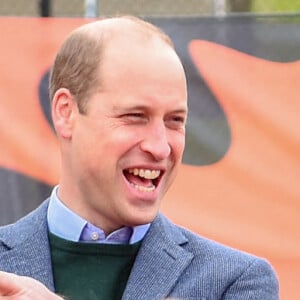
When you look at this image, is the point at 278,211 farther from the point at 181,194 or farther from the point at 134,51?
the point at 134,51

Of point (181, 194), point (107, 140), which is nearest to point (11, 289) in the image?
point (107, 140)

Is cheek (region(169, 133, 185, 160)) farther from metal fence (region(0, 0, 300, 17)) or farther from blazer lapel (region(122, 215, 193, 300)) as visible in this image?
metal fence (region(0, 0, 300, 17))

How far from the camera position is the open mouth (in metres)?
1.36

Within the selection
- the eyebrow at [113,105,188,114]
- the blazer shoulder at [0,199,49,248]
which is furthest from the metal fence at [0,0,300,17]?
the eyebrow at [113,105,188,114]

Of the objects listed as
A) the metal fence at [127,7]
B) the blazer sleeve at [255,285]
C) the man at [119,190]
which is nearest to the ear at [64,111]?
the man at [119,190]

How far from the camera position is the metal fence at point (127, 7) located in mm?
3428

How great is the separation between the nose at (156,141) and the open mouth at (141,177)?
35mm

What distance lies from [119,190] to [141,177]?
0.04 metres

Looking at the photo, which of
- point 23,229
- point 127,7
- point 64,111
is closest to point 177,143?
point 64,111

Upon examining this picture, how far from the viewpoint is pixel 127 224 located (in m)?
1.39

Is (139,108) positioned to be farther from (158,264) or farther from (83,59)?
(158,264)

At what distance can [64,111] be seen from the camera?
1.43 metres

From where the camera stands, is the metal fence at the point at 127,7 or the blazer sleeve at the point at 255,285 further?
the metal fence at the point at 127,7

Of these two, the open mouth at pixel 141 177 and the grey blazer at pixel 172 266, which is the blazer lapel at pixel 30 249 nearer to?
the grey blazer at pixel 172 266
